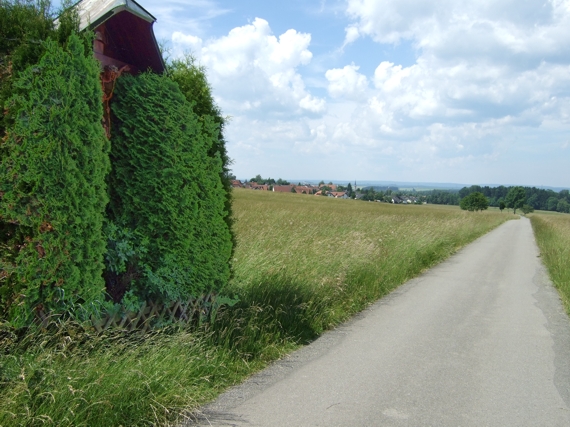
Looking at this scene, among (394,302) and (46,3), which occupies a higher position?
(46,3)

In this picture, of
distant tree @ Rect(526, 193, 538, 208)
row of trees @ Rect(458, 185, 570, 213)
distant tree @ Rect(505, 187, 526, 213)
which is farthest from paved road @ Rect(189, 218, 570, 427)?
distant tree @ Rect(526, 193, 538, 208)

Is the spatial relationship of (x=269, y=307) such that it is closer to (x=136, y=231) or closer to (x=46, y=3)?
(x=136, y=231)

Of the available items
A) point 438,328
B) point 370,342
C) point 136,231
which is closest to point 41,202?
point 136,231

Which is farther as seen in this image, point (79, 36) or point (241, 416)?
point (79, 36)

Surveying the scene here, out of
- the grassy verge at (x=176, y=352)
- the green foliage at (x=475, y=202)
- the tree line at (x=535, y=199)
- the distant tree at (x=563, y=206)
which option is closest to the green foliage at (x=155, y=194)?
the grassy verge at (x=176, y=352)

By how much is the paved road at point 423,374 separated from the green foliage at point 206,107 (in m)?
1.89

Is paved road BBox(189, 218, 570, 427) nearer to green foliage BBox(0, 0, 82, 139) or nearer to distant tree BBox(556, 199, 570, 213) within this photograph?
green foliage BBox(0, 0, 82, 139)

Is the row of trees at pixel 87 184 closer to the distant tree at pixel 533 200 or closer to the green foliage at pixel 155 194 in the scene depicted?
the green foliage at pixel 155 194

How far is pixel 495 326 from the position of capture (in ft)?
25.7

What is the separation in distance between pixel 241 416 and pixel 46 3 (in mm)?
3984

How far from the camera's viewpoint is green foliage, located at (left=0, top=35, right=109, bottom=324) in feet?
13.0

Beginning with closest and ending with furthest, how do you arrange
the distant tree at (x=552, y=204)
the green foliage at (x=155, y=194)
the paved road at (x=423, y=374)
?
the paved road at (x=423, y=374), the green foliage at (x=155, y=194), the distant tree at (x=552, y=204)

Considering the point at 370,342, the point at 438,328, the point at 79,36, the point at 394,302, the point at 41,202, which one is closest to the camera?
the point at 41,202

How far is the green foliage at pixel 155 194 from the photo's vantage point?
5.05 metres
